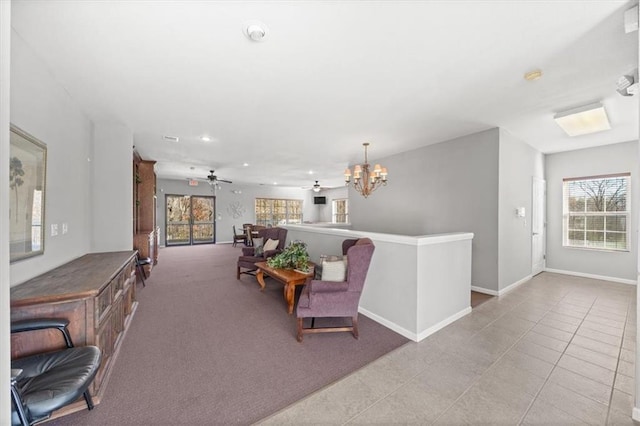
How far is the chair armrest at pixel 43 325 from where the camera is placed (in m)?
1.47

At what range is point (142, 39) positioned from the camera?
188cm

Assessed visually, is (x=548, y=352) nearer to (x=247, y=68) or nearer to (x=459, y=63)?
(x=459, y=63)

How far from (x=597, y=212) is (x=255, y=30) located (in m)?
7.12

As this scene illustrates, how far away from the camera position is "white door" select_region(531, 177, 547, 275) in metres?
5.01

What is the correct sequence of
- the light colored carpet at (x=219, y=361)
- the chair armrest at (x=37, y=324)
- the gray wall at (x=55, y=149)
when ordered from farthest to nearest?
the gray wall at (x=55, y=149), the light colored carpet at (x=219, y=361), the chair armrest at (x=37, y=324)

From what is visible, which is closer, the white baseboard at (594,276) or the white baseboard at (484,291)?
the white baseboard at (484,291)

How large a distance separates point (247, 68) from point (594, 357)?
430 cm

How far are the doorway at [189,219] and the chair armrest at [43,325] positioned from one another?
932 centimetres

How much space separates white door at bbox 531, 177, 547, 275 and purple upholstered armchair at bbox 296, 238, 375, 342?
4426 millimetres

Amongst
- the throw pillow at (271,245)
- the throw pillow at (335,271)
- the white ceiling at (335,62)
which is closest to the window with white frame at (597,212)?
the white ceiling at (335,62)

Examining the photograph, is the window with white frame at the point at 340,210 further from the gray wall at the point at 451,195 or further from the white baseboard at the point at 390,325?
the white baseboard at the point at 390,325

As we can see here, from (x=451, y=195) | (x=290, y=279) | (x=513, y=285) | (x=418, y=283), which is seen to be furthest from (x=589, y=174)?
(x=290, y=279)

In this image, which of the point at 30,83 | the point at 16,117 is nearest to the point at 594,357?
the point at 16,117

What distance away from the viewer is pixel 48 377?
1.38m
